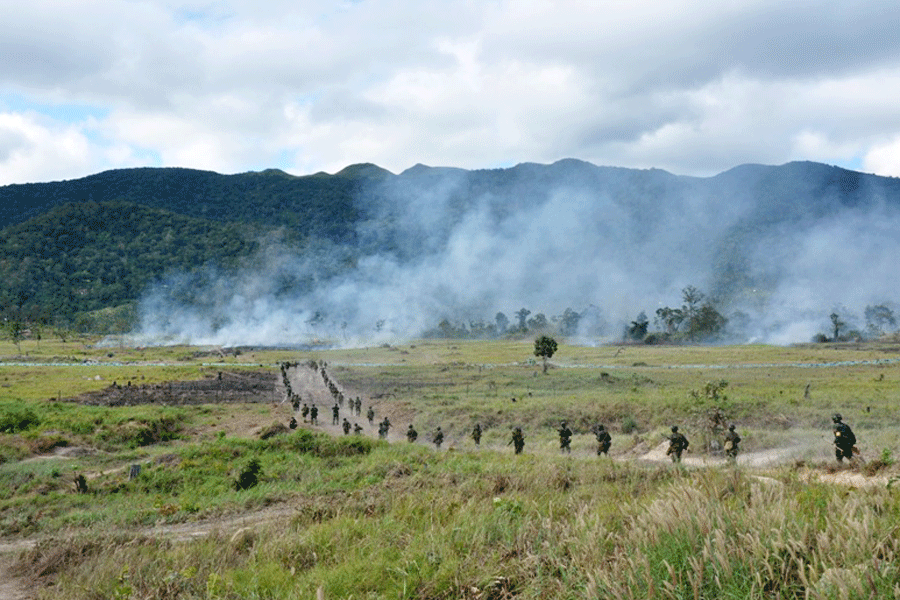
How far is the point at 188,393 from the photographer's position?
158 feet

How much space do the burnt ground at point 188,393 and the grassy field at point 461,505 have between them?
390cm

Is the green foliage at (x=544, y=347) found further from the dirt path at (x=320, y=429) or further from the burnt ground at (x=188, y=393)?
the burnt ground at (x=188, y=393)

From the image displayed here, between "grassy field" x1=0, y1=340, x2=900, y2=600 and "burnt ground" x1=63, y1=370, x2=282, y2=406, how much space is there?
3.90 metres

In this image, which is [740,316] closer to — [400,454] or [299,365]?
[299,365]

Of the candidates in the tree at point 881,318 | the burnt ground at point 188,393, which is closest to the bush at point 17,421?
the burnt ground at point 188,393

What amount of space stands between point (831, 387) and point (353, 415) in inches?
1275

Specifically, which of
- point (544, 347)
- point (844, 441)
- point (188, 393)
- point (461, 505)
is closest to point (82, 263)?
point (188, 393)

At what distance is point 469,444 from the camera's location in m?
28.5

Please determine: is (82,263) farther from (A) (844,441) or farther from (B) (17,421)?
(A) (844,441)

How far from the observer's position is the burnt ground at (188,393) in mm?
43156

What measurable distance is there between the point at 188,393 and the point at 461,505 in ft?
150

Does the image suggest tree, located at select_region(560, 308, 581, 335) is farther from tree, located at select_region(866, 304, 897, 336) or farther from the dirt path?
the dirt path

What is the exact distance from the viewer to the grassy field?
462 centimetres

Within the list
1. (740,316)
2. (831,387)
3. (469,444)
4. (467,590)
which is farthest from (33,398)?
(740,316)
